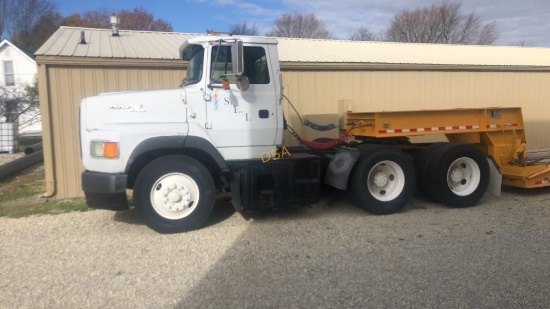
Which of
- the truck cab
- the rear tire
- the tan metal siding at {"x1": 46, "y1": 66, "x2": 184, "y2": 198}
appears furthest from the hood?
the rear tire

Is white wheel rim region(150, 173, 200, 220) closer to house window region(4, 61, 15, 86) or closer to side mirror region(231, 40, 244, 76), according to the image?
side mirror region(231, 40, 244, 76)

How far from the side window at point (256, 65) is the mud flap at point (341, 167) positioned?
170 cm

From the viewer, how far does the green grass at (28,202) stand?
760cm

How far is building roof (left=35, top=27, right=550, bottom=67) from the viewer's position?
29.5 ft

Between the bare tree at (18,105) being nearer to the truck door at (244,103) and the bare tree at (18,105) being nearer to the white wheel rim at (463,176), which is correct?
the truck door at (244,103)

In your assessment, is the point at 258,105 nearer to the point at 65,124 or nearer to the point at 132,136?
the point at 132,136

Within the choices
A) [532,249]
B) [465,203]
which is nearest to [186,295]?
[532,249]

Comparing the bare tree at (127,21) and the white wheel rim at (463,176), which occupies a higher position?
the bare tree at (127,21)

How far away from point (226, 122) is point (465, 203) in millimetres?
4234

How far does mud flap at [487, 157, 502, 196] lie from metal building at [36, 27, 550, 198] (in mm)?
2918

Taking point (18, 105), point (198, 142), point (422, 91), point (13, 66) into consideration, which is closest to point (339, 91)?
point (422, 91)

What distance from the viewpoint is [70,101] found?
332 inches

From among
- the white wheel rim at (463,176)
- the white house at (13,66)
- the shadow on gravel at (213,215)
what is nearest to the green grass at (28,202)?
the shadow on gravel at (213,215)

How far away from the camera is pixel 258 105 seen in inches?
249
